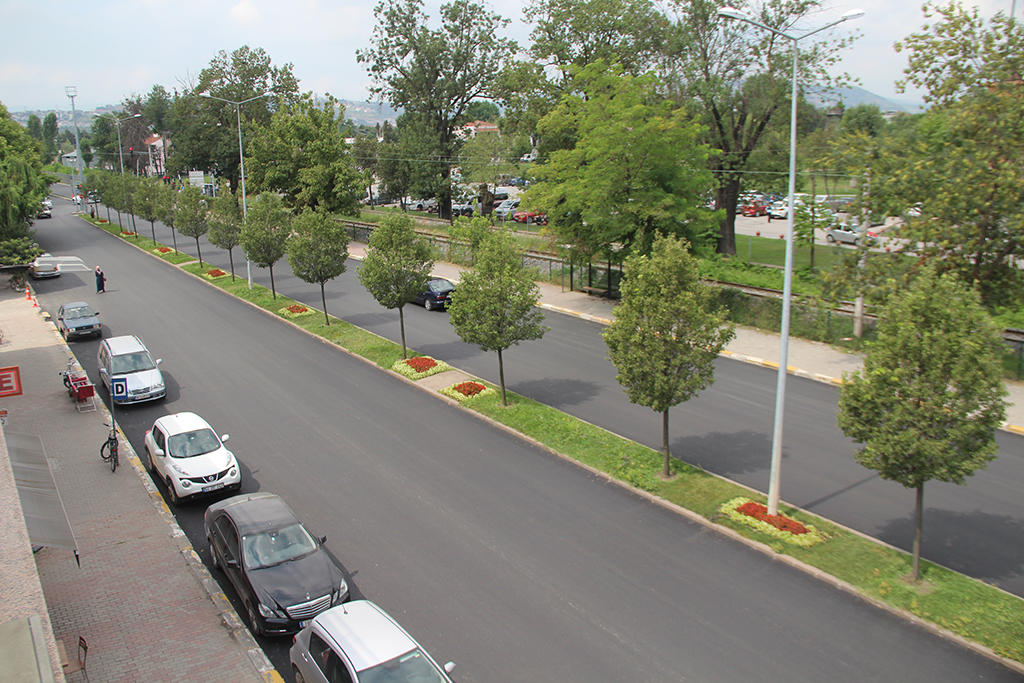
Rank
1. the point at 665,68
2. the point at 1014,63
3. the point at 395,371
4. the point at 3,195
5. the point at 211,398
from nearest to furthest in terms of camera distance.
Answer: the point at 1014,63
the point at 211,398
the point at 395,371
the point at 3,195
the point at 665,68

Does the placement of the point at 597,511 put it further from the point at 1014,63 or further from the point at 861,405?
the point at 1014,63

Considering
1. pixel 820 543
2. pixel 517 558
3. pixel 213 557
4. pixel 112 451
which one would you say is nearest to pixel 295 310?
pixel 112 451

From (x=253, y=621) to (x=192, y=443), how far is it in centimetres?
611

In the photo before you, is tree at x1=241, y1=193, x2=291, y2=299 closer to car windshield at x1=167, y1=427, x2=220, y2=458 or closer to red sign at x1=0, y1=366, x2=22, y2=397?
car windshield at x1=167, y1=427, x2=220, y2=458

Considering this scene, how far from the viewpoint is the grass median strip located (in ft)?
36.1

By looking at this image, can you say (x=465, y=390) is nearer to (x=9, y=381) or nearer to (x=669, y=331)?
(x=669, y=331)

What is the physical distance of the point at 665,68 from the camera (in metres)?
39.2

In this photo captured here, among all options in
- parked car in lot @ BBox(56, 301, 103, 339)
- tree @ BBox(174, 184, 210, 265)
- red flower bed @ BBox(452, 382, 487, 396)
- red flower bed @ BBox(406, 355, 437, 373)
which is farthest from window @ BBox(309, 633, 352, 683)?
tree @ BBox(174, 184, 210, 265)

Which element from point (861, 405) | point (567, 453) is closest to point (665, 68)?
point (567, 453)

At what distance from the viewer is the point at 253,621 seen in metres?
11.0

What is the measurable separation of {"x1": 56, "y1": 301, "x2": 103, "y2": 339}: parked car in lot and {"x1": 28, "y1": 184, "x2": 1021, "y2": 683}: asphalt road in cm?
773

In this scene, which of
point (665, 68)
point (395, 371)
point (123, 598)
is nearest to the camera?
point (123, 598)

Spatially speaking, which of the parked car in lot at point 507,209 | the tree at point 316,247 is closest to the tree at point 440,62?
the parked car in lot at point 507,209

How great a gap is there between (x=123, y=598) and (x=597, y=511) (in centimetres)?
891
